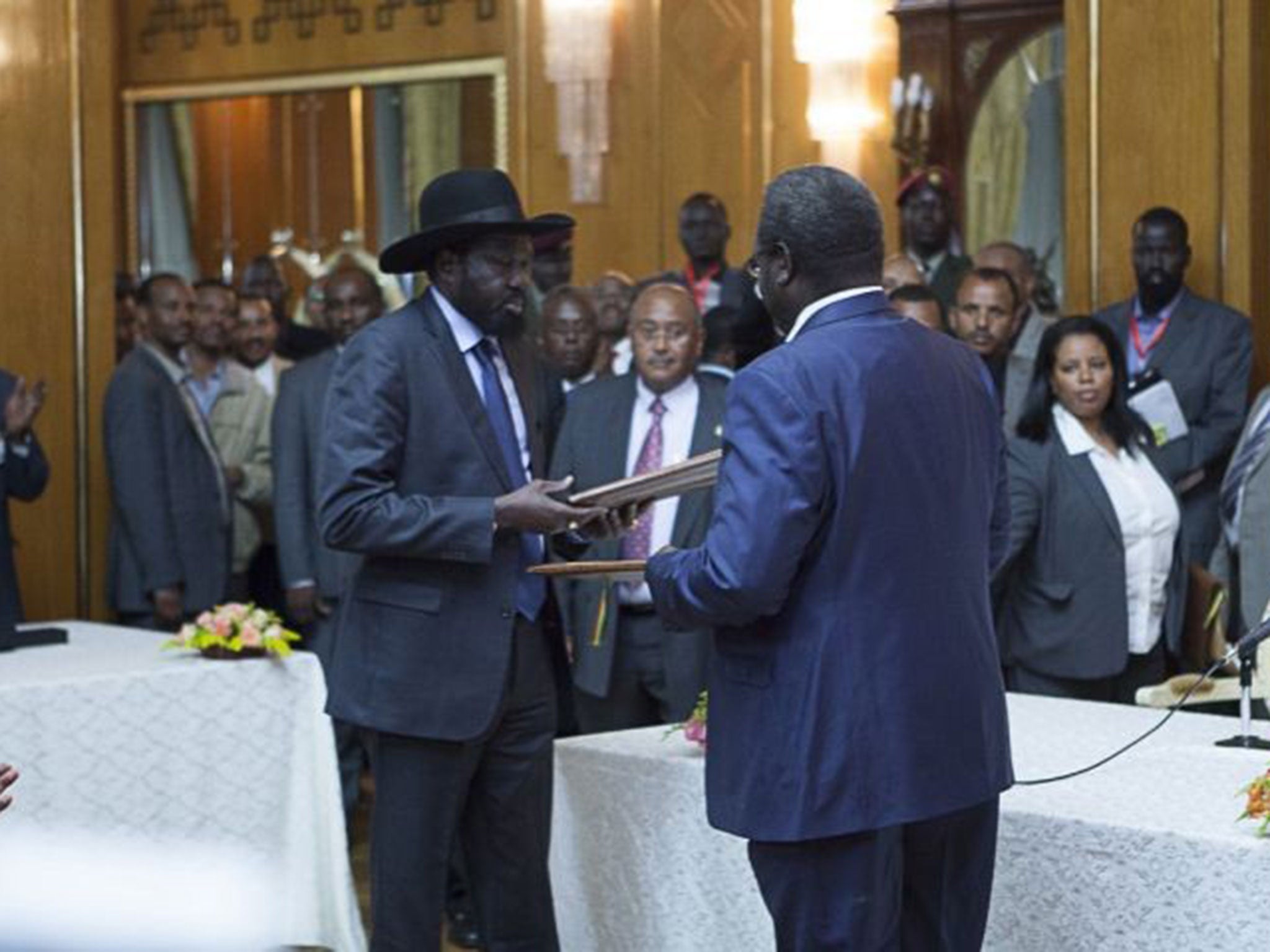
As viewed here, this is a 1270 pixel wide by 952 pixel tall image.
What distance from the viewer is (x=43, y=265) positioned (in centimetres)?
715

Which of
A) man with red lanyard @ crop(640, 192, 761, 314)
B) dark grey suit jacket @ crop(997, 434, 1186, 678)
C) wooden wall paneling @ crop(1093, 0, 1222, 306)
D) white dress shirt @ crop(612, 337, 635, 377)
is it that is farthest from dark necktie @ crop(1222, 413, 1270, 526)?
man with red lanyard @ crop(640, 192, 761, 314)

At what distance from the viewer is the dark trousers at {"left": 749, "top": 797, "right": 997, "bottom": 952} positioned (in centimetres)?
279

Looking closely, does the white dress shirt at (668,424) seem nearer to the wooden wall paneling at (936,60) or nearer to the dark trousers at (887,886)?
the dark trousers at (887,886)

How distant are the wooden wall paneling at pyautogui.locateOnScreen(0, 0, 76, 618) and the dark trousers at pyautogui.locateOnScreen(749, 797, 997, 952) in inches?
189

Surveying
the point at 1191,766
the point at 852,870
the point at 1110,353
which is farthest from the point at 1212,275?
the point at 852,870

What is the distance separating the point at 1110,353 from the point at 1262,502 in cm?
59

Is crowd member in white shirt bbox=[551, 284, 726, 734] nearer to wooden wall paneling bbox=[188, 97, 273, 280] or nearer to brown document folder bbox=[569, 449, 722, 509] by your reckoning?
brown document folder bbox=[569, 449, 722, 509]

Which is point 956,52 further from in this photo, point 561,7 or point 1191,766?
point 1191,766

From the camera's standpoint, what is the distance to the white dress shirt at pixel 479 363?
389cm

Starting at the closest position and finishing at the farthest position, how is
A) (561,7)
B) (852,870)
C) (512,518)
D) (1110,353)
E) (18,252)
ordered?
(852,870) < (512,518) < (1110,353) < (18,252) < (561,7)

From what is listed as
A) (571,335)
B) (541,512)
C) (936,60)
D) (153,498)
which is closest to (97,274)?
(153,498)

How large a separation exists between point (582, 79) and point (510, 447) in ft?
24.1

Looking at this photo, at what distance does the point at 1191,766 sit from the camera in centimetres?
384

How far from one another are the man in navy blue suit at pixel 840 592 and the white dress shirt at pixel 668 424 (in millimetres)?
2641
